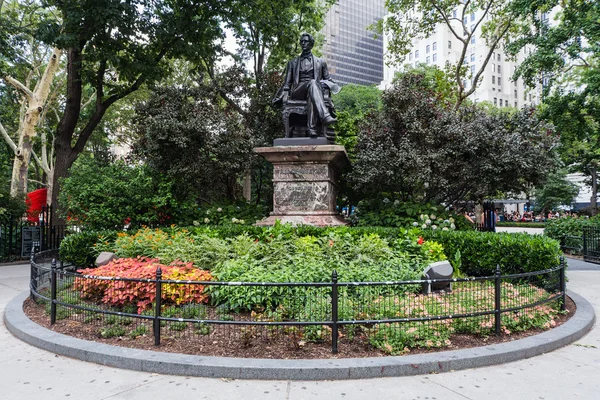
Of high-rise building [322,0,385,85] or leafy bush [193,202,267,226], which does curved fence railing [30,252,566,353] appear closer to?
leafy bush [193,202,267,226]

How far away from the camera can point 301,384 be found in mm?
4133

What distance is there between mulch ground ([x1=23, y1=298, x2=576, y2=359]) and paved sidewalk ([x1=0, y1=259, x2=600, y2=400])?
434mm

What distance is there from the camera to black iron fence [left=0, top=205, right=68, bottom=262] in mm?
13250

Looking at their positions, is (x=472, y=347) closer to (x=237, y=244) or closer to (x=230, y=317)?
(x=230, y=317)

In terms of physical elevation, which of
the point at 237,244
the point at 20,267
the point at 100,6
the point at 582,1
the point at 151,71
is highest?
the point at 582,1

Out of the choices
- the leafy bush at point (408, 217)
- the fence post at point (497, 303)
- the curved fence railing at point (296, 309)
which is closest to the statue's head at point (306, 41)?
the leafy bush at point (408, 217)

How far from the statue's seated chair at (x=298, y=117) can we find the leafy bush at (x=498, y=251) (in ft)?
13.6

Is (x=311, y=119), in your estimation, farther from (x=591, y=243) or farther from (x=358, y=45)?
(x=358, y=45)

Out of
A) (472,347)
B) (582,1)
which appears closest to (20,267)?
(472,347)

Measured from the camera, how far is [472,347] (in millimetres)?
4945

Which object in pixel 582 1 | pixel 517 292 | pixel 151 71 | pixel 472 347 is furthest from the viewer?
pixel 582 1

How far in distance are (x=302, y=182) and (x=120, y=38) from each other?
310 inches

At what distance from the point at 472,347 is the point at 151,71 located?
13.1 m

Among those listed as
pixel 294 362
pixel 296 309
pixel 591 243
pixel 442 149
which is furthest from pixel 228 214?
pixel 591 243
